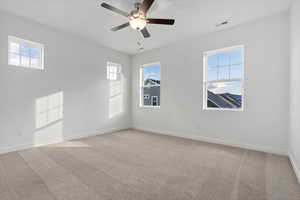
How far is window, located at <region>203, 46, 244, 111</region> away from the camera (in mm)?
3420

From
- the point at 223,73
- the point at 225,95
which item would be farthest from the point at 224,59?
the point at 225,95

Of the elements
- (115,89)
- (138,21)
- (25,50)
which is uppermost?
(138,21)

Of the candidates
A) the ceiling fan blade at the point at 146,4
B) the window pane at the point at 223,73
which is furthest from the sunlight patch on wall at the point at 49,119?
the window pane at the point at 223,73

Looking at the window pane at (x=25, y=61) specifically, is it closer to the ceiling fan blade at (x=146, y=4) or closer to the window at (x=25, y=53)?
the window at (x=25, y=53)

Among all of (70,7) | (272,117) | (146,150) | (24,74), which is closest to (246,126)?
(272,117)

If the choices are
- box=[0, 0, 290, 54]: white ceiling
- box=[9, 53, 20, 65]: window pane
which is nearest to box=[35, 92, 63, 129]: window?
box=[9, 53, 20, 65]: window pane

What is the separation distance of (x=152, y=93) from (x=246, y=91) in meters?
2.96

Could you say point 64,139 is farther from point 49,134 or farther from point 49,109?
point 49,109

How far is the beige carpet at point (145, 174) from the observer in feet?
5.40

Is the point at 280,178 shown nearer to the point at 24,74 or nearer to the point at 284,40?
the point at 284,40

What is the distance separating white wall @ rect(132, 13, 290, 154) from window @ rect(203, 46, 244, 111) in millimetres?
149

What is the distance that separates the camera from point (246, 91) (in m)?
3.24

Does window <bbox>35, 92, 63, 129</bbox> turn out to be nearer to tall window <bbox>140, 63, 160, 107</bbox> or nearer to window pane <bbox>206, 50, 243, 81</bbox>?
tall window <bbox>140, 63, 160, 107</bbox>

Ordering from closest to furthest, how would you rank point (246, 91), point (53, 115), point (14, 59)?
point (14, 59), point (246, 91), point (53, 115)
